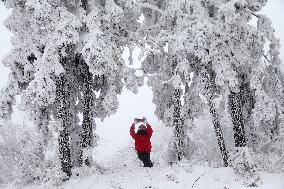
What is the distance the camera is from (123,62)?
15.7 meters

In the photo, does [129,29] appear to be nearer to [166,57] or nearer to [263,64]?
[166,57]

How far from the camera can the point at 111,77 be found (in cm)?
1473

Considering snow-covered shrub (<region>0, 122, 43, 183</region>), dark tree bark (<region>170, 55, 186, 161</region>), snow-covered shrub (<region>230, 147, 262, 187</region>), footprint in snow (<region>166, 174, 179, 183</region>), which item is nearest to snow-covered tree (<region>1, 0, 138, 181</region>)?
snow-covered shrub (<region>0, 122, 43, 183</region>)

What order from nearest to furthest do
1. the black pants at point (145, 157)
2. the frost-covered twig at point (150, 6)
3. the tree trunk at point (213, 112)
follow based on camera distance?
the black pants at point (145, 157) → the tree trunk at point (213, 112) → the frost-covered twig at point (150, 6)

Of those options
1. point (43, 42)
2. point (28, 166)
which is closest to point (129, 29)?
point (43, 42)

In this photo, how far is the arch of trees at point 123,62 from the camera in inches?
533

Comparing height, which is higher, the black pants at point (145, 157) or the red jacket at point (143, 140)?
the red jacket at point (143, 140)

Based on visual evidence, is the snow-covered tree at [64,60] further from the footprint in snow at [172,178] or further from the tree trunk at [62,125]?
the footprint in snow at [172,178]

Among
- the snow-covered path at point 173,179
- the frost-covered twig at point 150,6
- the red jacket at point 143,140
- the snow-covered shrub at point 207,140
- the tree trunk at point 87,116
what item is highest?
the frost-covered twig at point 150,6

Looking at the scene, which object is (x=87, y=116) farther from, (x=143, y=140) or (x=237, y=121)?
(x=237, y=121)

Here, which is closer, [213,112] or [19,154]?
[213,112]

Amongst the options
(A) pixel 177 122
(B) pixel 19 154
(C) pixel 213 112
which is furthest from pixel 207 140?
(C) pixel 213 112

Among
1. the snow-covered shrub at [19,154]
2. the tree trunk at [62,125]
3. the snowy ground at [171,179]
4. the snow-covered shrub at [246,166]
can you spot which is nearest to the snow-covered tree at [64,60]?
the tree trunk at [62,125]

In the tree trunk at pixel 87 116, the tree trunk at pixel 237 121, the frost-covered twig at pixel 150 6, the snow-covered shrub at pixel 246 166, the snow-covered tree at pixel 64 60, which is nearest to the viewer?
the snow-covered shrub at pixel 246 166
